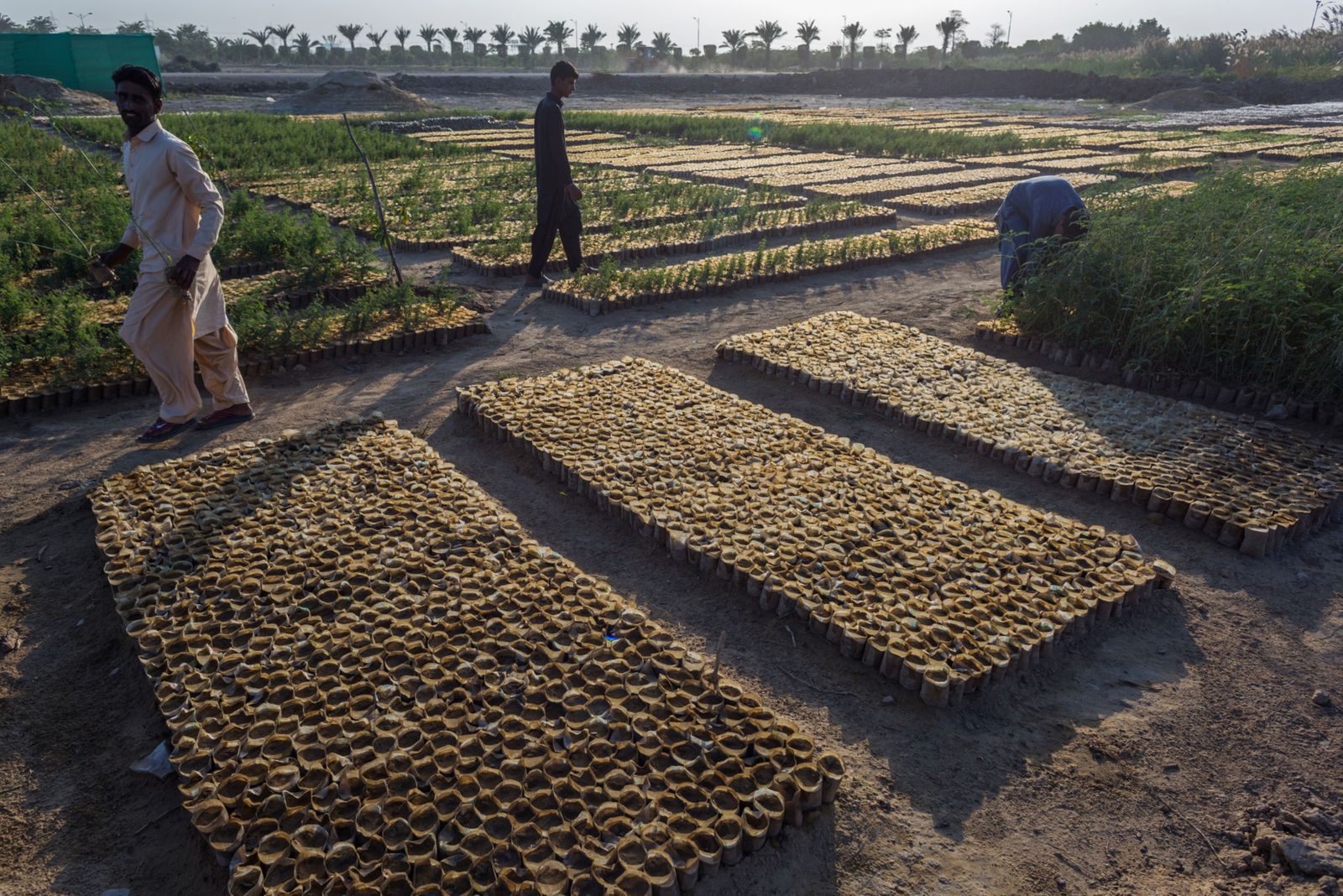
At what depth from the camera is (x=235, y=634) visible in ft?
11.5

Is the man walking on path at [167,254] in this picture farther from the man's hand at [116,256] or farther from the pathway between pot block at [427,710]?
the pathway between pot block at [427,710]

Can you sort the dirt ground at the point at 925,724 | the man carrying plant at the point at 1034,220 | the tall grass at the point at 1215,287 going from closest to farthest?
the dirt ground at the point at 925,724, the tall grass at the point at 1215,287, the man carrying plant at the point at 1034,220

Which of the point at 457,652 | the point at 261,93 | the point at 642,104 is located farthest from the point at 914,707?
the point at 261,93

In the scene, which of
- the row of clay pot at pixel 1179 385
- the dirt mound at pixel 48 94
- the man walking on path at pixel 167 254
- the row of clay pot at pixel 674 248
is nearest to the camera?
the man walking on path at pixel 167 254

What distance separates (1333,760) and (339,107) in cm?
3374

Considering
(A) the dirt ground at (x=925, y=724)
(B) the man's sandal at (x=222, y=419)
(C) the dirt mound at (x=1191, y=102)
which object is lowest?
(A) the dirt ground at (x=925, y=724)

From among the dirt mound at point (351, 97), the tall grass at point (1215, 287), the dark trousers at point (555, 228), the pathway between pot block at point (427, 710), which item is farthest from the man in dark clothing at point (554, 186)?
the dirt mound at point (351, 97)

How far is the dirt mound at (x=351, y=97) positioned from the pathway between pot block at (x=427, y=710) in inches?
1195

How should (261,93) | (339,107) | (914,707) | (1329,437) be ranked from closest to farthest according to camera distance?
(914,707) → (1329,437) → (339,107) → (261,93)

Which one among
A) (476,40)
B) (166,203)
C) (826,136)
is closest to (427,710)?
(166,203)

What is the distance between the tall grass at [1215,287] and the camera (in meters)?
5.98

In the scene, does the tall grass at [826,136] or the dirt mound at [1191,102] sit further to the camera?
the dirt mound at [1191,102]

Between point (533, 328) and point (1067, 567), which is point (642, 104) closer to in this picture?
point (533, 328)

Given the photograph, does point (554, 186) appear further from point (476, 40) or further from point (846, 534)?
point (476, 40)
